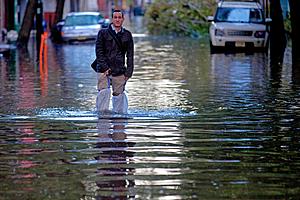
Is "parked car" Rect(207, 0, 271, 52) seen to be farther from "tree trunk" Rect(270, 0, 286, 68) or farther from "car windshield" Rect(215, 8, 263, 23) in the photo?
"tree trunk" Rect(270, 0, 286, 68)

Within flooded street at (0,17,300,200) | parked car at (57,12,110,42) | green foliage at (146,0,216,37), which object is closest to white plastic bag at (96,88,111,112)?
flooded street at (0,17,300,200)

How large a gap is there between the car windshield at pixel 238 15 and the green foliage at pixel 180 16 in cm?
1628

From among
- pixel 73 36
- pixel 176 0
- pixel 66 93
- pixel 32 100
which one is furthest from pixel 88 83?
pixel 176 0

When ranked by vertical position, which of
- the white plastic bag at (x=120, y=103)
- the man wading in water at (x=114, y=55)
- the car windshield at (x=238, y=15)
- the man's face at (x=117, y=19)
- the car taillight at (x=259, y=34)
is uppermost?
the man's face at (x=117, y=19)

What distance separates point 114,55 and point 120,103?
83 centimetres

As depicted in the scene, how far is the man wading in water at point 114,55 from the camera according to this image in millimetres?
14516

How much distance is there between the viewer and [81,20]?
47844mm

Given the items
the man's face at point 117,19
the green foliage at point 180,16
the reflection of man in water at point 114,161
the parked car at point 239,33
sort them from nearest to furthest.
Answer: the reflection of man in water at point 114,161 < the man's face at point 117,19 < the parked car at point 239,33 < the green foliage at point 180,16

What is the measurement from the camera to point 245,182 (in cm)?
927

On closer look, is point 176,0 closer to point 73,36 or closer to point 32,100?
point 73,36

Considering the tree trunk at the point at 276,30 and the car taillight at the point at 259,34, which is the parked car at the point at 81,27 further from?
the car taillight at the point at 259,34

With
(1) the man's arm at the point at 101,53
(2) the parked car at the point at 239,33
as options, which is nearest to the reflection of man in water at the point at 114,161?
(1) the man's arm at the point at 101,53

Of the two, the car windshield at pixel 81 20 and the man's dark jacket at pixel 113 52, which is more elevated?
the man's dark jacket at pixel 113 52

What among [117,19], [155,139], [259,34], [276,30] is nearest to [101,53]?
[117,19]
